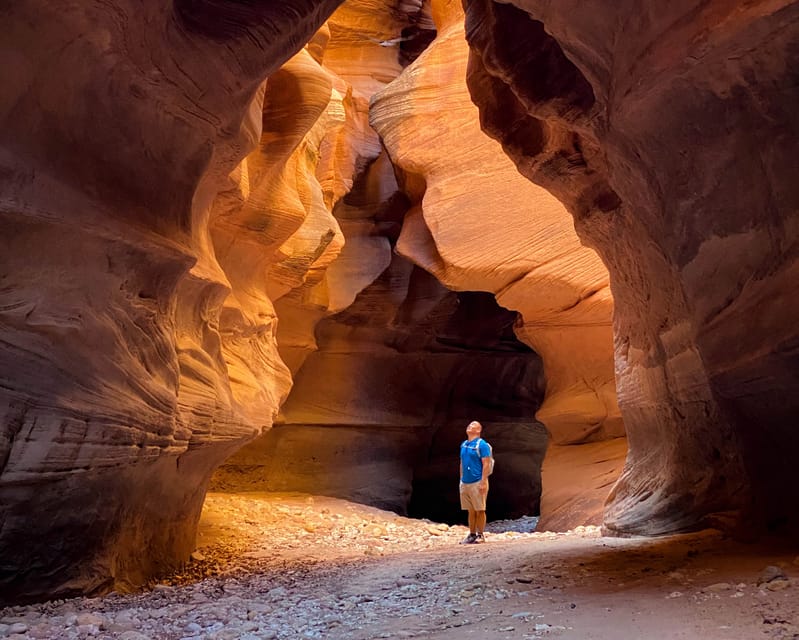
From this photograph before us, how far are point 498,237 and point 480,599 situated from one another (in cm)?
578

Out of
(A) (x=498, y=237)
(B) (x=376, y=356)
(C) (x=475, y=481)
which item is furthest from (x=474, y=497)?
(B) (x=376, y=356)

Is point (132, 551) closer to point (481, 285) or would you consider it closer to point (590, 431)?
point (481, 285)

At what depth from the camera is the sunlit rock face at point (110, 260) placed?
10.8ft

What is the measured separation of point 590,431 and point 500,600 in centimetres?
671

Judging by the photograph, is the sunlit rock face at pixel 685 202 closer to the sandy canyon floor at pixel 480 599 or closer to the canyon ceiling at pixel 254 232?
the canyon ceiling at pixel 254 232

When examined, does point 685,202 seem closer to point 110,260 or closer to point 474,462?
point 110,260

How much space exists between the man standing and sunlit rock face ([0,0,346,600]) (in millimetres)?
2381

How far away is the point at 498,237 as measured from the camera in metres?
8.38

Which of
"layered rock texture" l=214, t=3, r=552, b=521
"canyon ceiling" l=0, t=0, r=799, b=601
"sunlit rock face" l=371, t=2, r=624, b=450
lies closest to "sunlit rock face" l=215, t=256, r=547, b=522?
"layered rock texture" l=214, t=3, r=552, b=521

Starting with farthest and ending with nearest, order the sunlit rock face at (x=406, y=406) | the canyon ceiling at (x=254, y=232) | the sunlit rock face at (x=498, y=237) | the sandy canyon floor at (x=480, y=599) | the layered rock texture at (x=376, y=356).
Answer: the sunlit rock face at (x=406, y=406)
the layered rock texture at (x=376, y=356)
the sunlit rock face at (x=498, y=237)
the canyon ceiling at (x=254, y=232)
the sandy canyon floor at (x=480, y=599)

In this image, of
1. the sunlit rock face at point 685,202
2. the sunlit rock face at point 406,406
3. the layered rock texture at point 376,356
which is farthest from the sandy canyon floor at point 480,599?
the sunlit rock face at point 406,406

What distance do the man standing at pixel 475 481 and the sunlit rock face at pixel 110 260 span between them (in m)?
2.38

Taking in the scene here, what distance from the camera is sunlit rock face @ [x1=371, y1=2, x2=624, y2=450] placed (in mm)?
8242

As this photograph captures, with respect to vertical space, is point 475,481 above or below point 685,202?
below
